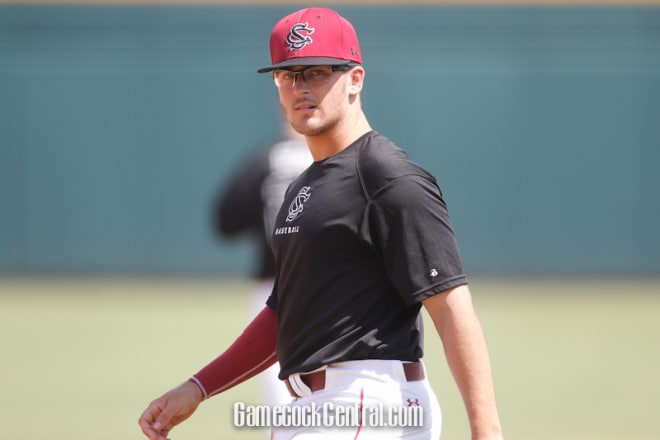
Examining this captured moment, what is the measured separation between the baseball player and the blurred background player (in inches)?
103

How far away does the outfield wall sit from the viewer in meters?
16.8

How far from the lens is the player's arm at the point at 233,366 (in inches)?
148

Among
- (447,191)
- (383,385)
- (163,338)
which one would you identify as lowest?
(383,385)

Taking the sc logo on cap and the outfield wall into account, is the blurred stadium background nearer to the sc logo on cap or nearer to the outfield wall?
the outfield wall

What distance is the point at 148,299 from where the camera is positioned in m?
15.6

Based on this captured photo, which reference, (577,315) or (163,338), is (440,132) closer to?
(577,315)

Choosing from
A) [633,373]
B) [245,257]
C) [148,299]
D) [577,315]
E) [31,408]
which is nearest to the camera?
[31,408]

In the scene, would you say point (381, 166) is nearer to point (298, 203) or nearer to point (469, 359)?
point (298, 203)

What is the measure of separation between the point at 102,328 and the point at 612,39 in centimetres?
902

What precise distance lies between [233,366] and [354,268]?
2.44 feet

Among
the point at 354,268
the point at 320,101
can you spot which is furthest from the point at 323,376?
the point at 320,101

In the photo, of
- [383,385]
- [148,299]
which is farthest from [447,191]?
[383,385]

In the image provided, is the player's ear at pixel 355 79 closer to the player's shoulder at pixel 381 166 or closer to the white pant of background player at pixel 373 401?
the player's shoulder at pixel 381 166

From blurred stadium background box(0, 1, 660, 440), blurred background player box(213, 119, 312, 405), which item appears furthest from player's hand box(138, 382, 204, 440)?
blurred stadium background box(0, 1, 660, 440)
